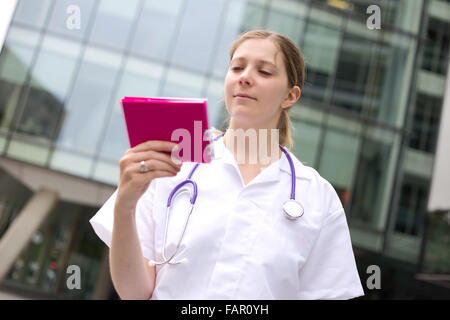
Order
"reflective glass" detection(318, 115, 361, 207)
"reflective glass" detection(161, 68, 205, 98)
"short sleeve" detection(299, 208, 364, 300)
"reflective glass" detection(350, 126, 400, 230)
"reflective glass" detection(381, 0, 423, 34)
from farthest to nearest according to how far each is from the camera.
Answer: "reflective glass" detection(381, 0, 423, 34)
"reflective glass" detection(350, 126, 400, 230)
"reflective glass" detection(318, 115, 361, 207)
"reflective glass" detection(161, 68, 205, 98)
"short sleeve" detection(299, 208, 364, 300)

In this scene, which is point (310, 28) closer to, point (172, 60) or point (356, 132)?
point (356, 132)

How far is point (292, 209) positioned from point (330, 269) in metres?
0.21

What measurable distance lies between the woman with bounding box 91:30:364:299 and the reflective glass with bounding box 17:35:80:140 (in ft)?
27.9

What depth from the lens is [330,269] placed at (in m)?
1.29

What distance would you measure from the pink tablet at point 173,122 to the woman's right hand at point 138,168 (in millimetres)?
23

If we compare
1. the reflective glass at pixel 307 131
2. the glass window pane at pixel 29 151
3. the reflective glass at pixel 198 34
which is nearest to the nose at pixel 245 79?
the reflective glass at pixel 307 131

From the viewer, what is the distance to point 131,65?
9.57 meters

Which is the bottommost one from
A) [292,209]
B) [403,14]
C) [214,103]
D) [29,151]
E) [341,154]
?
[292,209]

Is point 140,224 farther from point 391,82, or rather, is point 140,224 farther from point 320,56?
point 391,82

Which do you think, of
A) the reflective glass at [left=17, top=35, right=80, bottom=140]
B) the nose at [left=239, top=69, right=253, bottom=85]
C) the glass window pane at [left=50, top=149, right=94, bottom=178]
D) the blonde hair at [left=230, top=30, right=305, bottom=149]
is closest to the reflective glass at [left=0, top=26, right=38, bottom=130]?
the reflective glass at [left=17, top=35, right=80, bottom=140]

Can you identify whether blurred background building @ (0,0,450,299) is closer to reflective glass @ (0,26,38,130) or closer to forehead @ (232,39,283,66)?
reflective glass @ (0,26,38,130)

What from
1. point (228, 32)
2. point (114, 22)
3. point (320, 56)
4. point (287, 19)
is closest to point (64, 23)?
point (114, 22)

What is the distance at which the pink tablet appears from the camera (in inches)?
38.6
